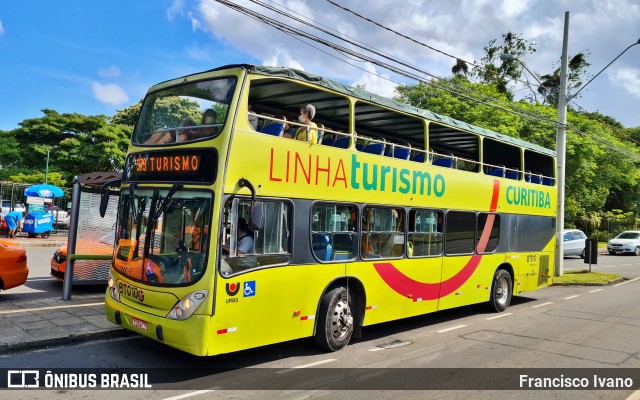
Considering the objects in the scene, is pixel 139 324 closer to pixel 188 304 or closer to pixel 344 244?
pixel 188 304

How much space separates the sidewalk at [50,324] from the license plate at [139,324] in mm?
1421

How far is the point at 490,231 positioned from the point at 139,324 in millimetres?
7596

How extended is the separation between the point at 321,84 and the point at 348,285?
3035 mm

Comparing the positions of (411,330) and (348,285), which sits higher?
(348,285)

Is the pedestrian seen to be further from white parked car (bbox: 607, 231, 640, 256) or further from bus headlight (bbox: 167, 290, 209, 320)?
white parked car (bbox: 607, 231, 640, 256)

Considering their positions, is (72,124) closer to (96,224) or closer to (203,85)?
(96,224)

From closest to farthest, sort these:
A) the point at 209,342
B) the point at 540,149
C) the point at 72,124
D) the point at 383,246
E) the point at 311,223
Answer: the point at 209,342 < the point at 311,223 < the point at 383,246 < the point at 540,149 < the point at 72,124

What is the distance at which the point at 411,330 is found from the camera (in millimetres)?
8820

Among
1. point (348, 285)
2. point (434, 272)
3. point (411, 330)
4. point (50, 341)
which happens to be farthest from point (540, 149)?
point (50, 341)

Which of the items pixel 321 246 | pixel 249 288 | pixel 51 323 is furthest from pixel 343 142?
pixel 51 323

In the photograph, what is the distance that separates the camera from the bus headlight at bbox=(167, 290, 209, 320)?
5480mm

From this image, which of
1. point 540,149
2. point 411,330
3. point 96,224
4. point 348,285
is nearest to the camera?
point 348,285

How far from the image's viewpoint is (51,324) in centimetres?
729

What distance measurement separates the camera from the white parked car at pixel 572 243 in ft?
84.5
